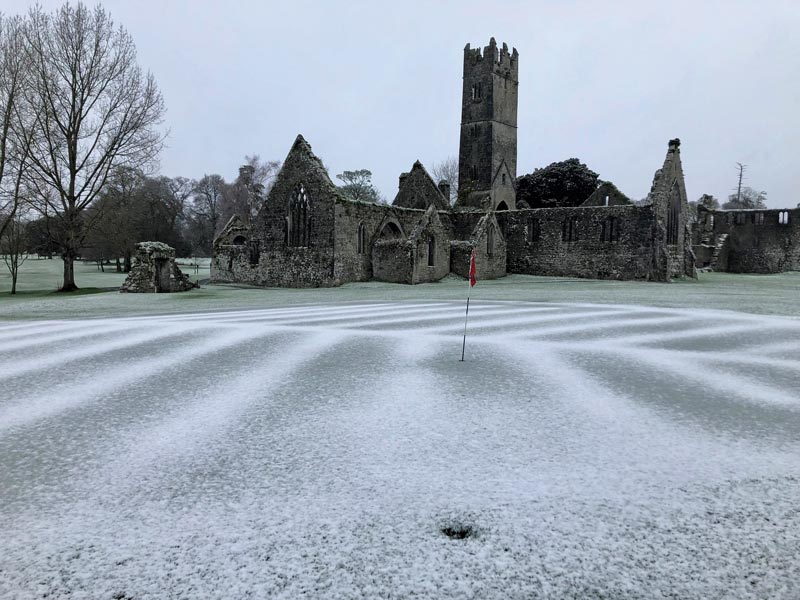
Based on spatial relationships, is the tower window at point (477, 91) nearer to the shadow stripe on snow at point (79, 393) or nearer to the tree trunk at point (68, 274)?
the tree trunk at point (68, 274)

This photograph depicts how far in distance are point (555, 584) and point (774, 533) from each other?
1.19 meters

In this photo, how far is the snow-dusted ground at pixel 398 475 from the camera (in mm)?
2234

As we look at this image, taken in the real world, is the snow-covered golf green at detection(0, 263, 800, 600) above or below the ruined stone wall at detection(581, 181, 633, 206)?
below

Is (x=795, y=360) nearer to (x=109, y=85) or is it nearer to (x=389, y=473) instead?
(x=389, y=473)

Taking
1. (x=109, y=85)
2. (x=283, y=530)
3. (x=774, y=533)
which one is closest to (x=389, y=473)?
(x=283, y=530)

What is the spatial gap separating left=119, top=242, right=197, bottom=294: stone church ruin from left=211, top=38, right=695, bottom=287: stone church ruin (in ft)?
18.5

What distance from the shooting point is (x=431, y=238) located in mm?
28141

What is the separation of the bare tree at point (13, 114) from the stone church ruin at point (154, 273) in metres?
6.64

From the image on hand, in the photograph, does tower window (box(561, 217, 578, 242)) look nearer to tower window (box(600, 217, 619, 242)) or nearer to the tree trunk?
tower window (box(600, 217, 619, 242))

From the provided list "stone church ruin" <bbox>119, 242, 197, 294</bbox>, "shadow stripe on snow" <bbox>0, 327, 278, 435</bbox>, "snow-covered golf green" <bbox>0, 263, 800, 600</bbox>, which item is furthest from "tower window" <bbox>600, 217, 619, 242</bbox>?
"shadow stripe on snow" <bbox>0, 327, 278, 435</bbox>

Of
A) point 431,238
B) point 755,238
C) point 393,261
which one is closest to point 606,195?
point 755,238

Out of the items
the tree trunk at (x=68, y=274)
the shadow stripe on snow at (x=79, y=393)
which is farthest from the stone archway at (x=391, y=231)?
the shadow stripe on snow at (x=79, y=393)

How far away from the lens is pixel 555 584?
2.16 m

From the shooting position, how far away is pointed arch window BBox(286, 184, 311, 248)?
26875 millimetres
